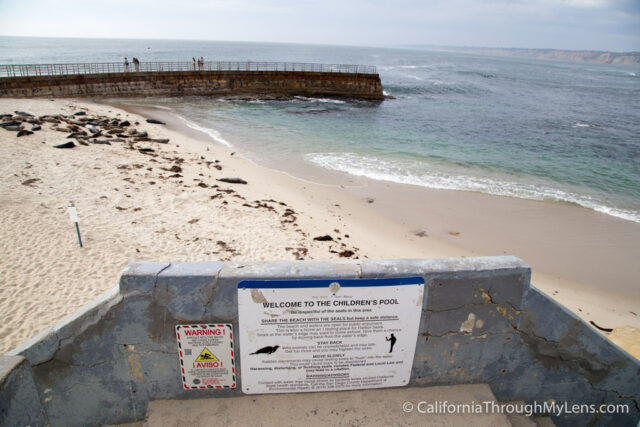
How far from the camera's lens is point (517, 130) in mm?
29688

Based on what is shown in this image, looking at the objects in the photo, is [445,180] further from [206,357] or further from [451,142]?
[206,357]

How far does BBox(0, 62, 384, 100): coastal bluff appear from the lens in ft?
99.9

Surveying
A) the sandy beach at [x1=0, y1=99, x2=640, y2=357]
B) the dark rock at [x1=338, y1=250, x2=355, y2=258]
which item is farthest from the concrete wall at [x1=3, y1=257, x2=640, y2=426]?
the dark rock at [x1=338, y1=250, x2=355, y2=258]

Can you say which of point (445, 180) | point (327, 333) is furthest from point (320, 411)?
point (445, 180)

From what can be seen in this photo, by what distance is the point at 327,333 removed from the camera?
2.71 metres

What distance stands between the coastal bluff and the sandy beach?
1913cm

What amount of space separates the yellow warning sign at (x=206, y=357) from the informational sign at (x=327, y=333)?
231 mm

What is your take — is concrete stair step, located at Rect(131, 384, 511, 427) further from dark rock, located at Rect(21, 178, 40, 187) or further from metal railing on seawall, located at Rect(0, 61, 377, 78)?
metal railing on seawall, located at Rect(0, 61, 377, 78)

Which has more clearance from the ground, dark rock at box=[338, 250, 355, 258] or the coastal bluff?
the coastal bluff

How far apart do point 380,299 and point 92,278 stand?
22.4 feet

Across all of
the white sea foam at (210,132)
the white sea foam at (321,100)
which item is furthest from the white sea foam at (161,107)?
the white sea foam at (321,100)

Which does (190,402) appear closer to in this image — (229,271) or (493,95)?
(229,271)

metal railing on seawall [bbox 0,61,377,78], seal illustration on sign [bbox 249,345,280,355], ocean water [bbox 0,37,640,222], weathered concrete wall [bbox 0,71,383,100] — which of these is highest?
metal railing on seawall [bbox 0,61,377,78]

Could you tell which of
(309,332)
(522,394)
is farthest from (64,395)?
(522,394)
